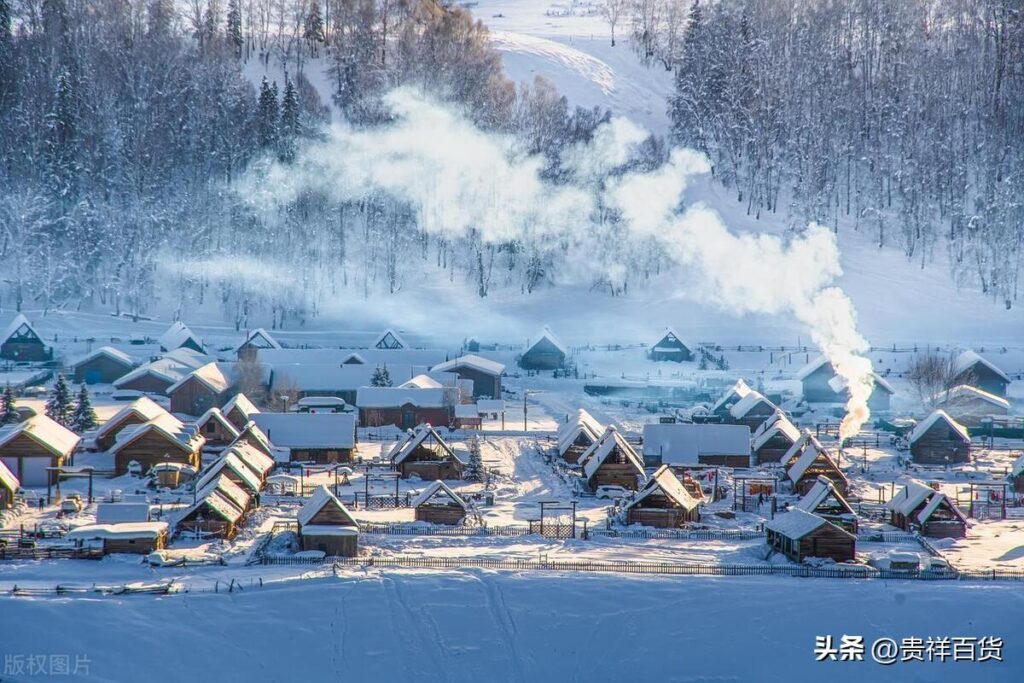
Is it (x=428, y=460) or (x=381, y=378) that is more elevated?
(x=428, y=460)

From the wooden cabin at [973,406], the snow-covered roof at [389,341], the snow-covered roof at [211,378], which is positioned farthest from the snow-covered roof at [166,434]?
the wooden cabin at [973,406]

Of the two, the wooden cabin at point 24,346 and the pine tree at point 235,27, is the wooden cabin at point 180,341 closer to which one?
the wooden cabin at point 24,346

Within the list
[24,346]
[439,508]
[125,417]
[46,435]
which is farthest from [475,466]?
[24,346]

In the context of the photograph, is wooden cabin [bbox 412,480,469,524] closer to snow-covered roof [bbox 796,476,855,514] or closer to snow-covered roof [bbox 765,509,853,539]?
snow-covered roof [bbox 765,509,853,539]

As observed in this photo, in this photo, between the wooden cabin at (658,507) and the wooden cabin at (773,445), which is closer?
the wooden cabin at (658,507)

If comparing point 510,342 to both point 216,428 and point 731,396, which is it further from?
point 216,428

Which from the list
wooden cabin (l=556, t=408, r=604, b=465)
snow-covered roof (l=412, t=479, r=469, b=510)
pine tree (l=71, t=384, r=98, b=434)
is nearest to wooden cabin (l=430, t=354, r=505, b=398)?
wooden cabin (l=556, t=408, r=604, b=465)
